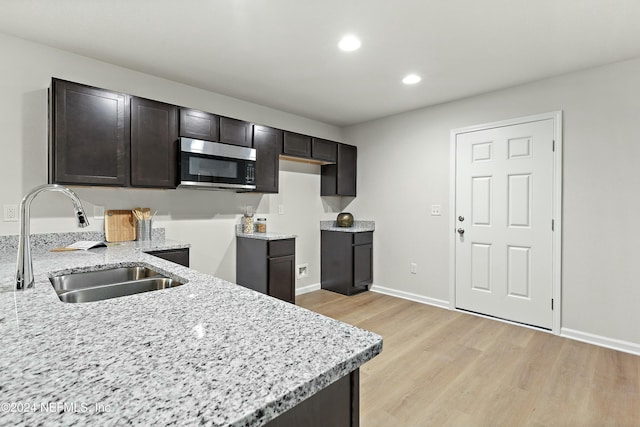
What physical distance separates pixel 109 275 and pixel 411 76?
9.42ft

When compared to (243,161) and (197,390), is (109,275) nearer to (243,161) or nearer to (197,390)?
(197,390)

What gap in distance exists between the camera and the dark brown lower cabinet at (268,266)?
11.0 feet

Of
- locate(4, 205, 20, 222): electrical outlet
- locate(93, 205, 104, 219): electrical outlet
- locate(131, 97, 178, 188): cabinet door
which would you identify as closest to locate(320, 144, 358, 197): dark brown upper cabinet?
locate(131, 97, 178, 188): cabinet door

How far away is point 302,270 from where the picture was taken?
437cm

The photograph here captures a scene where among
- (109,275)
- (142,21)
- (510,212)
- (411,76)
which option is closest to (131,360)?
(109,275)

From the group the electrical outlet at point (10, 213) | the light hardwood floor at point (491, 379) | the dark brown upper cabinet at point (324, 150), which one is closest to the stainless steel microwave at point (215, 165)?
the dark brown upper cabinet at point (324, 150)

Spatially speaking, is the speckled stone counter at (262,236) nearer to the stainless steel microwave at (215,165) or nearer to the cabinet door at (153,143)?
the stainless steel microwave at (215,165)

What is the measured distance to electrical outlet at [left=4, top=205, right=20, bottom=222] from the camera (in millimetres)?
A: 2365

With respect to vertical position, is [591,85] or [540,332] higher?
[591,85]

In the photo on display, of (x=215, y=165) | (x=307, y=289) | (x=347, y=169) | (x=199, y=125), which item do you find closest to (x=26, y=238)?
(x=215, y=165)

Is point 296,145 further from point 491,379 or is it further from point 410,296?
point 491,379

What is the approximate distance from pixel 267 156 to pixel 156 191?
3.87 feet

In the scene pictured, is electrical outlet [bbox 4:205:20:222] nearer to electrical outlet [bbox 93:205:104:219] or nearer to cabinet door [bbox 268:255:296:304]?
electrical outlet [bbox 93:205:104:219]

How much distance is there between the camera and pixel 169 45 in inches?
98.0
